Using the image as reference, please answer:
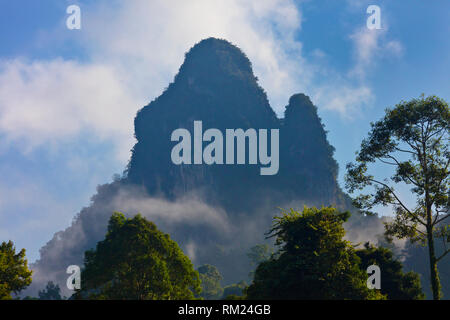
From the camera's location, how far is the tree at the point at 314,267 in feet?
66.5

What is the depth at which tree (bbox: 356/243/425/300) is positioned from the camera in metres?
34.4

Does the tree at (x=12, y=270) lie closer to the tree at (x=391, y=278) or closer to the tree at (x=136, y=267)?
the tree at (x=136, y=267)

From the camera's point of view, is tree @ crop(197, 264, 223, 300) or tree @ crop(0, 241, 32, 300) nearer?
tree @ crop(0, 241, 32, 300)

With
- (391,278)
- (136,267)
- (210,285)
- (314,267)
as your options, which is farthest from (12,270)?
(210,285)

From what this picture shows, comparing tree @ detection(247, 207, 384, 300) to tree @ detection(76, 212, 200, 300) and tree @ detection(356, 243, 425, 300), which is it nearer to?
tree @ detection(76, 212, 200, 300)

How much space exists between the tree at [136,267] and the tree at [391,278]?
16.9 meters

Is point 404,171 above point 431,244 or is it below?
above

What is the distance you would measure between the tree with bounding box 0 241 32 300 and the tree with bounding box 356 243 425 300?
29341 millimetres

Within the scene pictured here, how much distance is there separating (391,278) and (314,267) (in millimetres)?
18602

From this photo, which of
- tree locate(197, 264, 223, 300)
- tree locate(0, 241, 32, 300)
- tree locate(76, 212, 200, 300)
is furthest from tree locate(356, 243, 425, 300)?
tree locate(197, 264, 223, 300)

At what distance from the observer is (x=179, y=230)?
655 feet

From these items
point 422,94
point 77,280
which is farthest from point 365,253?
point 77,280
